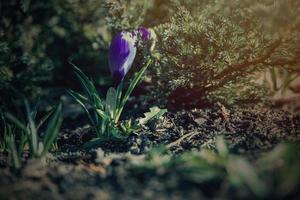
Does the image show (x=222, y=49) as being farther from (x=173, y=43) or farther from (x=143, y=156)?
(x=143, y=156)

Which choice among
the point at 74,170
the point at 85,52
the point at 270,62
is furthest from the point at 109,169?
the point at 85,52

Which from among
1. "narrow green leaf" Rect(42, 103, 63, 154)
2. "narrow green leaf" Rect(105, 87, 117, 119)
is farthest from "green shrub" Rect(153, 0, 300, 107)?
"narrow green leaf" Rect(42, 103, 63, 154)

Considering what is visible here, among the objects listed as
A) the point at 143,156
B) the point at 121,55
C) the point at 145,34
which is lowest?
the point at 143,156

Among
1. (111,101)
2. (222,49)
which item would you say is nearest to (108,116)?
(111,101)

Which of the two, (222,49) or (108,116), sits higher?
(222,49)

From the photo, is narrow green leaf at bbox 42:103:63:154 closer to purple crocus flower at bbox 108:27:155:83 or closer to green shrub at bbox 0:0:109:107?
purple crocus flower at bbox 108:27:155:83

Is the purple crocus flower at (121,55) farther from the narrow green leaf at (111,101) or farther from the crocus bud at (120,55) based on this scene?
the narrow green leaf at (111,101)
